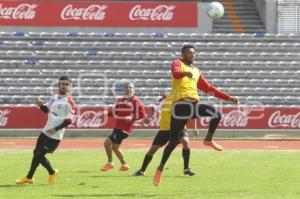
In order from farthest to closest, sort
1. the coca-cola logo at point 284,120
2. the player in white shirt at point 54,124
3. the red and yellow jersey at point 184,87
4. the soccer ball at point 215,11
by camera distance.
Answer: the soccer ball at point 215,11 < the coca-cola logo at point 284,120 < the player in white shirt at point 54,124 < the red and yellow jersey at point 184,87

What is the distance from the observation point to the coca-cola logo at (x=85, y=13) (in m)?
36.1

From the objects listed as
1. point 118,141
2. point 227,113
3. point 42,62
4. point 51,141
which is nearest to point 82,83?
point 42,62

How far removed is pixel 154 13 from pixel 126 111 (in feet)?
67.0

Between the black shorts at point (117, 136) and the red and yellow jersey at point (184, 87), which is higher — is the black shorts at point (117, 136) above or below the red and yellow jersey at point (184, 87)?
below

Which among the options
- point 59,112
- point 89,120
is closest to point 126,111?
point 59,112

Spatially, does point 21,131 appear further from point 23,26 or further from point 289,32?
point 289,32

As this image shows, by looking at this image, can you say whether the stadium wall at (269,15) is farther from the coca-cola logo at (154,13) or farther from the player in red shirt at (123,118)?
the player in red shirt at (123,118)

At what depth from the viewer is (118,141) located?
53.4ft

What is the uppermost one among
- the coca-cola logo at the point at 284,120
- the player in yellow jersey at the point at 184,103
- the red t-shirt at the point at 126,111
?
the player in yellow jersey at the point at 184,103

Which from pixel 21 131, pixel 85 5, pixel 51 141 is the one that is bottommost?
pixel 21 131

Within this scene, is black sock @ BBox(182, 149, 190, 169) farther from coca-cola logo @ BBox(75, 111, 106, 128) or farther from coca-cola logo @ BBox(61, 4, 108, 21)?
coca-cola logo @ BBox(61, 4, 108, 21)

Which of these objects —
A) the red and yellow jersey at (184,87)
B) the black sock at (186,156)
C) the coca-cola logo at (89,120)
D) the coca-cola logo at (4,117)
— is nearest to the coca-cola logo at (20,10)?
the coca-cola logo at (4,117)

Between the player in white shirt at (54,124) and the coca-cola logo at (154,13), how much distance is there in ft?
74.5

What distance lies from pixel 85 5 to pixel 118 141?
2061cm
